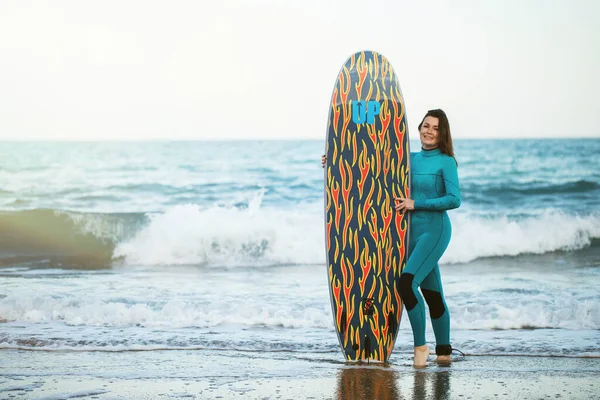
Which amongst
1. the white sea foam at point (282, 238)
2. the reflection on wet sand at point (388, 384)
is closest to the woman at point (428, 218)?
the reflection on wet sand at point (388, 384)

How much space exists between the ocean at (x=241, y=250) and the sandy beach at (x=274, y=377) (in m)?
0.21

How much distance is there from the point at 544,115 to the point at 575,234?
3.27m

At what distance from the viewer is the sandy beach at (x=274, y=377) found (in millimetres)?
2900

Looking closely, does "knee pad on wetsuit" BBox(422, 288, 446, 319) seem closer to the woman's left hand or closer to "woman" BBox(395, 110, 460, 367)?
"woman" BBox(395, 110, 460, 367)

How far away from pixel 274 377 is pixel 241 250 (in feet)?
16.1

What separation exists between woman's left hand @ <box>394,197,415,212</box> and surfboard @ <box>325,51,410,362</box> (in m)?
0.04

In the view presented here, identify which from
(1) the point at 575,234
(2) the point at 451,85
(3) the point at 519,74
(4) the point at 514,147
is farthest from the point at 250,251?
(4) the point at 514,147

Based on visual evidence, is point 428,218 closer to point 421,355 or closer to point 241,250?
point 421,355

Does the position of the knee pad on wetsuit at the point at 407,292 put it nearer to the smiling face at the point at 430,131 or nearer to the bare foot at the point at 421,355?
the bare foot at the point at 421,355

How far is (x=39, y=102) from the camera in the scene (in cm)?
1095

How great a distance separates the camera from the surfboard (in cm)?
348

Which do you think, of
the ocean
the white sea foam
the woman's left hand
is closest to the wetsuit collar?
the woman's left hand

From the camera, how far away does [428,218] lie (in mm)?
3363

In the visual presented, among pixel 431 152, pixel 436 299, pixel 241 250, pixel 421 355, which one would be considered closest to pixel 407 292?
pixel 436 299
